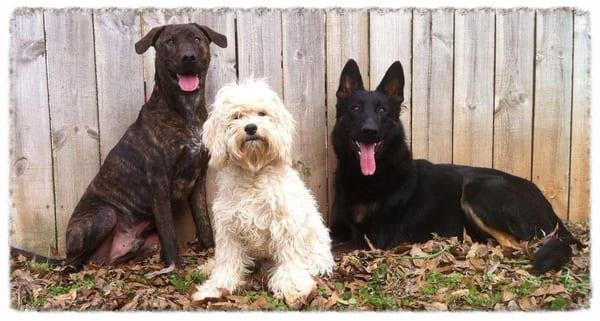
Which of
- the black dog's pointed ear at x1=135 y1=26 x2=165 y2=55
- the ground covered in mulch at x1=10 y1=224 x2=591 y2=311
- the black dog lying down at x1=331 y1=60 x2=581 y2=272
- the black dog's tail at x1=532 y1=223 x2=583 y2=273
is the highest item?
the black dog's pointed ear at x1=135 y1=26 x2=165 y2=55

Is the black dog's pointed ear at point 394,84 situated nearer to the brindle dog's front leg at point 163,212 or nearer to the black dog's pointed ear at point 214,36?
the black dog's pointed ear at point 214,36

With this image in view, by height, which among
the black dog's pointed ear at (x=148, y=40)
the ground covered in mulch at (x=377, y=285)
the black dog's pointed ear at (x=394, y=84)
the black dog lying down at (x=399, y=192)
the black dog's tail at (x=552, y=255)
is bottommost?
the ground covered in mulch at (x=377, y=285)

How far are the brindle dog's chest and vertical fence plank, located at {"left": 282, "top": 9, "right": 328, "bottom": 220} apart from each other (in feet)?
2.85

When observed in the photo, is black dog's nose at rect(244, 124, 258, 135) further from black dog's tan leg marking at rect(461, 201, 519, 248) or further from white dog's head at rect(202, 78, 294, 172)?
black dog's tan leg marking at rect(461, 201, 519, 248)

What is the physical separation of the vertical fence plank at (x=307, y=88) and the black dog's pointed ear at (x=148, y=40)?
3.26 feet

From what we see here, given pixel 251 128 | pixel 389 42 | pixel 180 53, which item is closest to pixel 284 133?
pixel 251 128

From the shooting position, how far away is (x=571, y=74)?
468cm

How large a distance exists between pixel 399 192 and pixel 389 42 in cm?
123

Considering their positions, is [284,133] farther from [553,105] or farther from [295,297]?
[553,105]

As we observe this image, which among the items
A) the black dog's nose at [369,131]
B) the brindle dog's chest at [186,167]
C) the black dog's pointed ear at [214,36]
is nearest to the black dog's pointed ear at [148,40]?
the black dog's pointed ear at [214,36]

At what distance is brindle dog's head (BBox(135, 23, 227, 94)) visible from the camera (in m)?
3.99

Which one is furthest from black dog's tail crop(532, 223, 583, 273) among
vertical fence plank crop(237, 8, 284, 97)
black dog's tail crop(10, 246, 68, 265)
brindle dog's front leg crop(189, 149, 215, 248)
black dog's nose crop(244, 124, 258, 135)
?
black dog's tail crop(10, 246, 68, 265)

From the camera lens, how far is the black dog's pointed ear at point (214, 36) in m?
4.16

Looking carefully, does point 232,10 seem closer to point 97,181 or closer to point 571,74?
point 97,181
